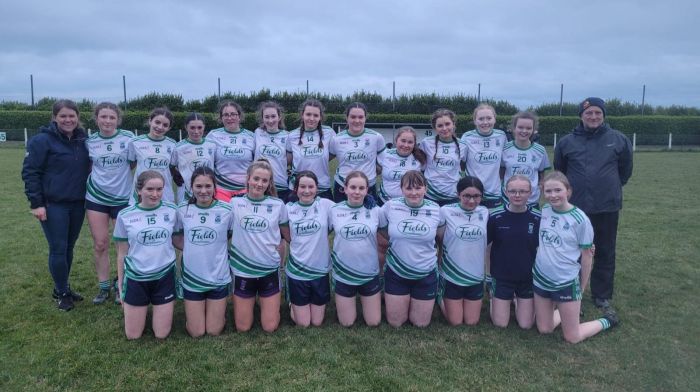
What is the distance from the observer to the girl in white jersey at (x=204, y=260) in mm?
4133

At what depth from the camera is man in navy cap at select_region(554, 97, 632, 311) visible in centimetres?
479

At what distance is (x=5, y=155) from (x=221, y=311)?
68.1 ft

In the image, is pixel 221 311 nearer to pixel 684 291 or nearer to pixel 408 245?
pixel 408 245

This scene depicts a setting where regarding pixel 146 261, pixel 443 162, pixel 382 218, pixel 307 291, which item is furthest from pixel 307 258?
pixel 443 162

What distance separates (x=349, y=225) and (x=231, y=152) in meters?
1.66

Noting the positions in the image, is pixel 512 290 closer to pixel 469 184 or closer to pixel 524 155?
pixel 469 184

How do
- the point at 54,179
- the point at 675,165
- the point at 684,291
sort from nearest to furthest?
the point at 54,179, the point at 684,291, the point at 675,165

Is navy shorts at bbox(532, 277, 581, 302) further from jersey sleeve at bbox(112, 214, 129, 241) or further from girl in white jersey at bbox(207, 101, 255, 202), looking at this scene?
jersey sleeve at bbox(112, 214, 129, 241)

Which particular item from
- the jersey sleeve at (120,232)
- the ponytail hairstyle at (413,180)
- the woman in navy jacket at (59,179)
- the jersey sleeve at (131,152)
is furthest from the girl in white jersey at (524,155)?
the woman in navy jacket at (59,179)

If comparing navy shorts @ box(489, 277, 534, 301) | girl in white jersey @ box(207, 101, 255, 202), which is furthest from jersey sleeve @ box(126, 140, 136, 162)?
navy shorts @ box(489, 277, 534, 301)

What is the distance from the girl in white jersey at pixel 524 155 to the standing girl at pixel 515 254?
703mm

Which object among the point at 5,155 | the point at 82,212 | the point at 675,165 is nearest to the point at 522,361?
the point at 82,212

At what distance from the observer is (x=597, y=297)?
495 cm

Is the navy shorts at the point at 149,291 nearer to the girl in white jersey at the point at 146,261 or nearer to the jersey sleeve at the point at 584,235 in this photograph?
the girl in white jersey at the point at 146,261
